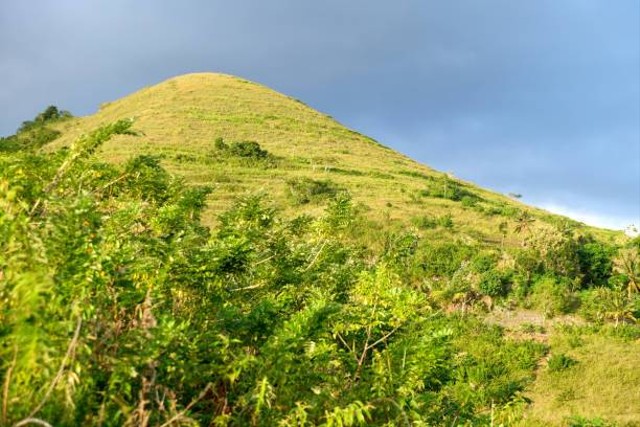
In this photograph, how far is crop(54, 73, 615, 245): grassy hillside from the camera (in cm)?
5341

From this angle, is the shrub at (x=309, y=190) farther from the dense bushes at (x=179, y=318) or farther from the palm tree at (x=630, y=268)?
the dense bushes at (x=179, y=318)

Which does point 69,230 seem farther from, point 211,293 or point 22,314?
point 211,293

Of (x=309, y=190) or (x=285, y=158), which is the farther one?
(x=285, y=158)

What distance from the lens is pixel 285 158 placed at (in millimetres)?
69688

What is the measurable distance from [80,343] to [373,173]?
66318mm

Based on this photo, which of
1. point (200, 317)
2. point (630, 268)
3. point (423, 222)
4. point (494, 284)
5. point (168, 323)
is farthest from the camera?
point (423, 222)

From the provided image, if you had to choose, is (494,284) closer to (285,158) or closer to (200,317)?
(200,317)

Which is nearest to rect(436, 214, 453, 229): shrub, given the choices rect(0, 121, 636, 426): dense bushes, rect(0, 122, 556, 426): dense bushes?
rect(0, 121, 636, 426): dense bushes

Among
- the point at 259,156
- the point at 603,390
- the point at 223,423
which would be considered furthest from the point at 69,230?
the point at 259,156

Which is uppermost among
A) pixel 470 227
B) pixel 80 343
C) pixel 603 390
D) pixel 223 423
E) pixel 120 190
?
pixel 470 227

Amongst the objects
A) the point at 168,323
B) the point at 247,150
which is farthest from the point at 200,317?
the point at 247,150

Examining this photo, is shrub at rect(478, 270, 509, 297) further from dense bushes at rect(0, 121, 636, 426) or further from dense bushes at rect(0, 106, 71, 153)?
dense bushes at rect(0, 106, 71, 153)

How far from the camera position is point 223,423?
4.75 meters

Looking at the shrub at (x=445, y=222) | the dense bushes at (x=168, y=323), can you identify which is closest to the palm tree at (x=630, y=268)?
the shrub at (x=445, y=222)
